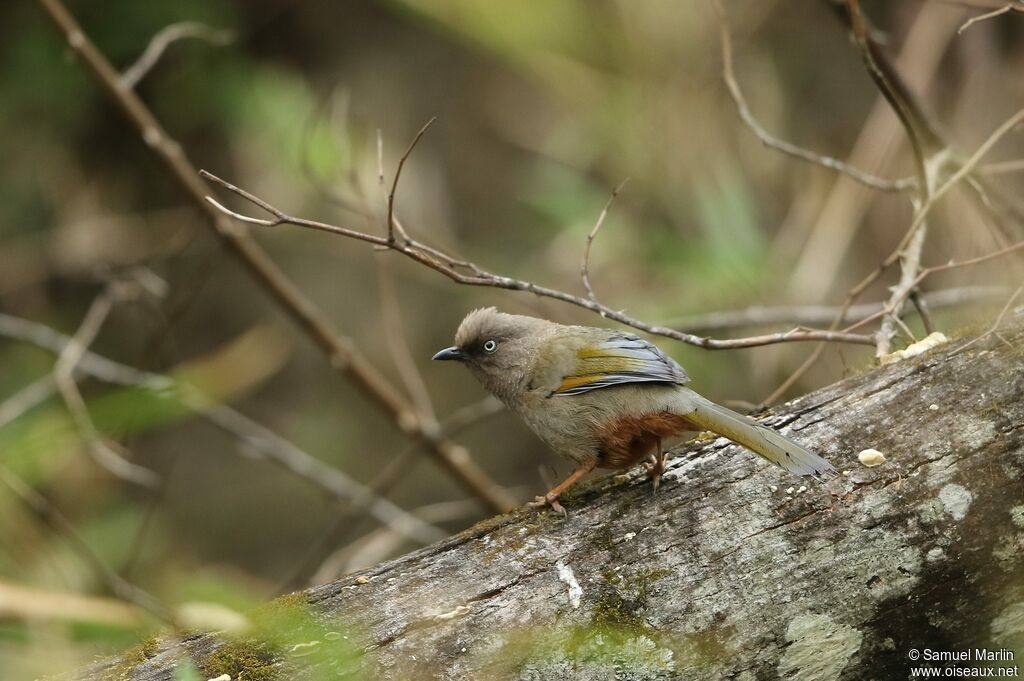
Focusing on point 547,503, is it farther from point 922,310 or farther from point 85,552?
point 85,552

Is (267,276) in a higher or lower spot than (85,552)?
higher

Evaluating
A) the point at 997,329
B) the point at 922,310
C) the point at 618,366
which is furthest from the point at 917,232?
the point at 618,366

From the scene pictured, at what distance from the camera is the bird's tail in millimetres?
2840

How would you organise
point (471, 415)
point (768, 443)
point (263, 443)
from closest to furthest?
point (768, 443) → point (471, 415) → point (263, 443)

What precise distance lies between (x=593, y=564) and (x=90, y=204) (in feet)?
16.5

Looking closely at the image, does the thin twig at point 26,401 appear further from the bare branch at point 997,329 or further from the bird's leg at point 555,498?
the bare branch at point 997,329

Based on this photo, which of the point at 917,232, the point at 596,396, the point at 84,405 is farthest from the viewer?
the point at 84,405

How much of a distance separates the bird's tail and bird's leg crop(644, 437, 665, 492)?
0.64 feet

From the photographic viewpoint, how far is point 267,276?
4812 millimetres

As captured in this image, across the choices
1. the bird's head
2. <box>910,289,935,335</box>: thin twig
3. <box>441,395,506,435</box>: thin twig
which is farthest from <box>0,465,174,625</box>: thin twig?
<box>910,289,935,335</box>: thin twig

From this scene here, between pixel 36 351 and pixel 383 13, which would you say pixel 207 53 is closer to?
pixel 383 13

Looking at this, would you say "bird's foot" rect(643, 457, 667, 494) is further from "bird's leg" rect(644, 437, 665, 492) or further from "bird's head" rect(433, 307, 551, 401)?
"bird's head" rect(433, 307, 551, 401)

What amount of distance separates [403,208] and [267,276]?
92.4 inches

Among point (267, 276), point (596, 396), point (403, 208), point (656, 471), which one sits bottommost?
point (656, 471)
